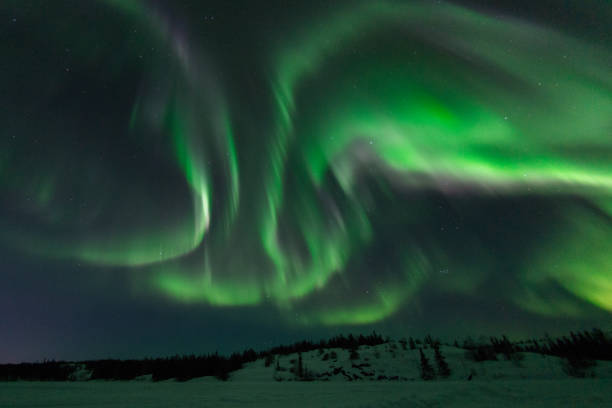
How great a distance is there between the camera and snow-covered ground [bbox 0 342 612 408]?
11281 mm

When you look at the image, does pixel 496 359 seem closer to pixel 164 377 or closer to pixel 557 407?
pixel 557 407

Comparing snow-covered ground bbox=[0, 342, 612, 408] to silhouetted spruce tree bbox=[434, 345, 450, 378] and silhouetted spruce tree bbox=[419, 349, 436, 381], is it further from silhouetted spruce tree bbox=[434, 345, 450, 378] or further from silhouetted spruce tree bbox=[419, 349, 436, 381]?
silhouetted spruce tree bbox=[419, 349, 436, 381]

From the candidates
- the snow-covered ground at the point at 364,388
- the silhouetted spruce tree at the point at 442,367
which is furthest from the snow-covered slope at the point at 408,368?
the silhouetted spruce tree at the point at 442,367

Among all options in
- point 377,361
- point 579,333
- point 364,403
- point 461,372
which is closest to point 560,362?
point 461,372

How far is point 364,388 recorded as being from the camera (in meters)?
16.4

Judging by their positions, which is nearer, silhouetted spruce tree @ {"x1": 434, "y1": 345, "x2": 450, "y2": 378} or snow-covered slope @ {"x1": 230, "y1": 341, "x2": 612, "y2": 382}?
snow-covered slope @ {"x1": 230, "y1": 341, "x2": 612, "y2": 382}

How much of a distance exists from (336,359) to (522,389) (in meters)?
44.4

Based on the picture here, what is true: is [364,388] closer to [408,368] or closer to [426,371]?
[426,371]

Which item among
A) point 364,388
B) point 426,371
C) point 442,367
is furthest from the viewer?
point 442,367

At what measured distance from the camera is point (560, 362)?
43.5 m

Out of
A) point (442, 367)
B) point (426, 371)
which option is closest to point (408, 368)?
point (426, 371)

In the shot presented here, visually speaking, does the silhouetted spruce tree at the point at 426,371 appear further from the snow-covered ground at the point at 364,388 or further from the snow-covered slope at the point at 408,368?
the snow-covered ground at the point at 364,388

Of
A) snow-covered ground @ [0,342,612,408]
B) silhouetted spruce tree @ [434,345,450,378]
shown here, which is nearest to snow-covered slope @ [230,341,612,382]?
snow-covered ground @ [0,342,612,408]

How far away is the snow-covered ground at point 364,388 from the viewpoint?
11281mm
